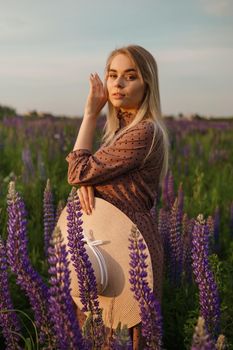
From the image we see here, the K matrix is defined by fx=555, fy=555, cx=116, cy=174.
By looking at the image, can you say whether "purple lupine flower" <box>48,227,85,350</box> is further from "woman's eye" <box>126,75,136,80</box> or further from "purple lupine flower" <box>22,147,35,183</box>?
"purple lupine flower" <box>22,147,35,183</box>

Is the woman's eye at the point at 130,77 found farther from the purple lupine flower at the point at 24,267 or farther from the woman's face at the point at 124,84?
the purple lupine flower at the point at 24,267

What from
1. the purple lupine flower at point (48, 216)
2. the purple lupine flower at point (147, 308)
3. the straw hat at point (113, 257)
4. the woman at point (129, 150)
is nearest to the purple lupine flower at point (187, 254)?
the woman at point (129, 150)

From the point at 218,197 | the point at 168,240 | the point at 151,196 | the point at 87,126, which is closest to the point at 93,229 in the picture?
the point at 151,196

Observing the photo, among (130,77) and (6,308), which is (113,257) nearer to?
(6,308)

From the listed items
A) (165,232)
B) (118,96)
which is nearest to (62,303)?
(118,96)

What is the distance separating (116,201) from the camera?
3.00 metres

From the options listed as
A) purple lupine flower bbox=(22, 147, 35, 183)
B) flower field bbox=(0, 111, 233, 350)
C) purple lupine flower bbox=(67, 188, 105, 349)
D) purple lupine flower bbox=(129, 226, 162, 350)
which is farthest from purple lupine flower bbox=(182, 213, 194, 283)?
purple lupine flower bbox=(22, 147, 35, 183)

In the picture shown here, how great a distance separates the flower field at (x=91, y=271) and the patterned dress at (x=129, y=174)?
309 mm

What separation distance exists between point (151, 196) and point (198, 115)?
1999 centimetres

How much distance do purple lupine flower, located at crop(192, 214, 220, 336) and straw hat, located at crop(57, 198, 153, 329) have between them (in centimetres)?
50

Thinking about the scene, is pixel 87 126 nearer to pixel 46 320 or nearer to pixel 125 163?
pixel 125 163

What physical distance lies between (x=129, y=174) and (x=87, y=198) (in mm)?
271

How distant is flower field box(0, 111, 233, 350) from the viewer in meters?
1.85

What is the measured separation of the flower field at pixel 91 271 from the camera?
185 cm
